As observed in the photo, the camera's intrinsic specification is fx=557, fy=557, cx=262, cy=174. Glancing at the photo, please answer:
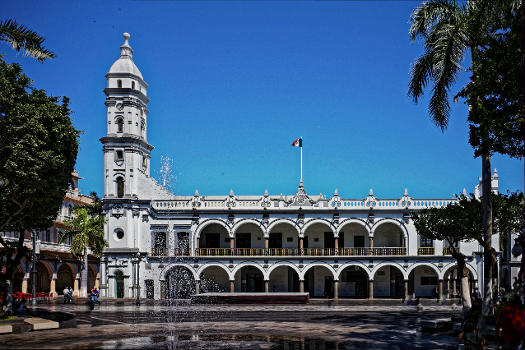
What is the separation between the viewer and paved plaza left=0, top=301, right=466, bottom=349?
17000mm

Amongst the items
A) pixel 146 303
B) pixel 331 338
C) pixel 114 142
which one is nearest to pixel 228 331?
pixel 331 338

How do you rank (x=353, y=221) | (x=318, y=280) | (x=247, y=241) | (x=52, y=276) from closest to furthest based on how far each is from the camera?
(x=353, y=221) → (x=318, y=280) → (x=247, y=241) → (x=52, y=276)

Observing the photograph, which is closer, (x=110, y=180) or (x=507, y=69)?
(x=507, y=69)

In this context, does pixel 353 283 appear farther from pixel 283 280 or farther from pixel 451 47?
pixel 451 47

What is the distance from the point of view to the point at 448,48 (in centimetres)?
2044

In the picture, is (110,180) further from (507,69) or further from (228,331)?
(507,69)

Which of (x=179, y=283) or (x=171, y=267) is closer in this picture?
(x=171, y=267)

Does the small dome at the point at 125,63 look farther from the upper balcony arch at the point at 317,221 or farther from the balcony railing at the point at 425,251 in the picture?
the balcony railing at the point at 425,251

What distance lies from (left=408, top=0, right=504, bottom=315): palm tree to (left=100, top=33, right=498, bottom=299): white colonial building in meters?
21.7

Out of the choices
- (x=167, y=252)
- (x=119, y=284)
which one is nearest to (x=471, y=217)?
(x=167, y=252)

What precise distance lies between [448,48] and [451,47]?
4.3 inches

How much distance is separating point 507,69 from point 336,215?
29.1 m

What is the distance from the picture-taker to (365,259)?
142ft

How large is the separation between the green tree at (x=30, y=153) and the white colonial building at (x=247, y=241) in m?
18.5
